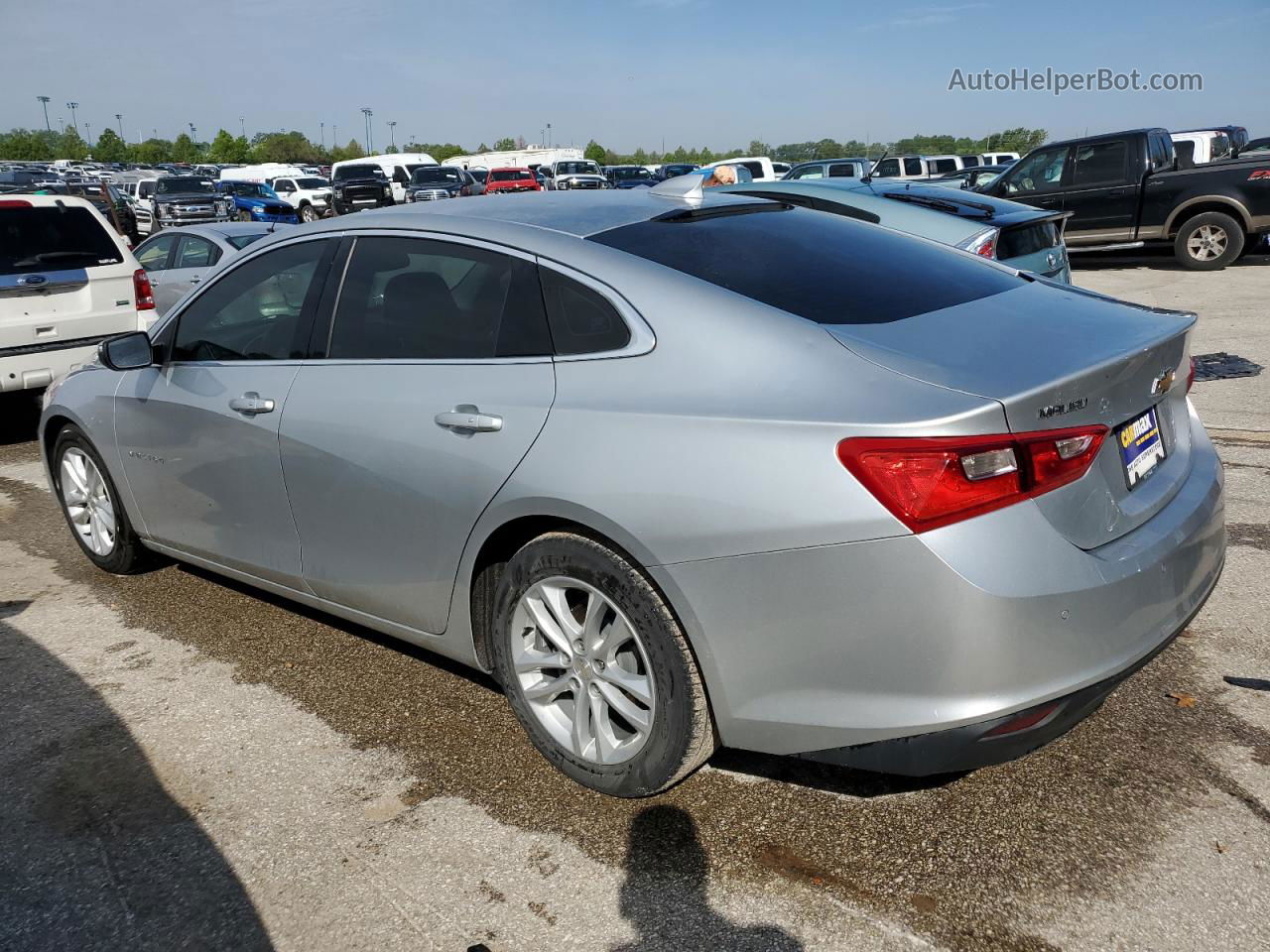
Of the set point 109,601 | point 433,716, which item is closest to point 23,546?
point 109,601

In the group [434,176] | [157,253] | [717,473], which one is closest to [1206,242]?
[157,253]

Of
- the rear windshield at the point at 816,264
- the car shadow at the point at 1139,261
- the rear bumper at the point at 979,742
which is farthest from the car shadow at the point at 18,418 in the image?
the car shadow at the point at 1139,261

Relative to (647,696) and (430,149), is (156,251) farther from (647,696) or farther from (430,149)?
(430,149)

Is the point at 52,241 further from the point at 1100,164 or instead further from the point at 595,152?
the point at 595,152

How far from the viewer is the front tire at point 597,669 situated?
273cm

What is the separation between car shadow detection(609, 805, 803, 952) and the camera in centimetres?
245

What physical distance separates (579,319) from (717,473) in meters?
0.71

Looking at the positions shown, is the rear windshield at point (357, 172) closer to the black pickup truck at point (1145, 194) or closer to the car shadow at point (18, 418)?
the black pickup truck at point (1145, 194)

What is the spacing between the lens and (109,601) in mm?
4805

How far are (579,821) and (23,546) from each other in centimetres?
416

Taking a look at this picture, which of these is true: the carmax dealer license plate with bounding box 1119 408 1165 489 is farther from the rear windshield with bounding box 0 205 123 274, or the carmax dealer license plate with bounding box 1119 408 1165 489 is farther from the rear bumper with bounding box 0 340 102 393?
the rear windshield with bounding box 0 205 123 274

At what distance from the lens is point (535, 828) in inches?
116

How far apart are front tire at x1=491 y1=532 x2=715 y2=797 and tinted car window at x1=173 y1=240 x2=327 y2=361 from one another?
4.45ft

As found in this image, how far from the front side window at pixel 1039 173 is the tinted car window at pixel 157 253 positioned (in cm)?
1165
